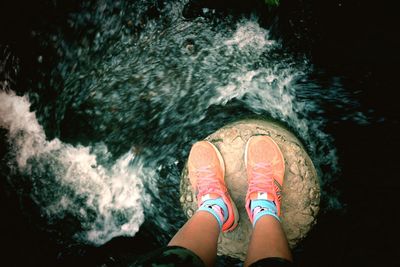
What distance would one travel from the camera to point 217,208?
2.26 m

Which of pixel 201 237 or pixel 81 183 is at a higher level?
pixel 201 237

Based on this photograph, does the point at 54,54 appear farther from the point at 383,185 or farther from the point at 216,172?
the point at 383,185

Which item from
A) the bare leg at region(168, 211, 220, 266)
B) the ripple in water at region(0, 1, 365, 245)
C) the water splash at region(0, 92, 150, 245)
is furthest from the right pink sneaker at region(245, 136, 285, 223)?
the water splash at region(0, 92, 150, 245)

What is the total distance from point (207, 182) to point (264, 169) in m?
0.51

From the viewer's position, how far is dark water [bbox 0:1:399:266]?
2947 mm

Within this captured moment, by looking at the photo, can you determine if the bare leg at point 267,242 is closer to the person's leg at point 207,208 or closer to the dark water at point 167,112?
the person's leg at point 207,208

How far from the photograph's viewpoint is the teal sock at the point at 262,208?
2.13 metres

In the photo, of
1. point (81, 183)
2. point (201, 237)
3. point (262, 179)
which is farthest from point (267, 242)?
point (81, 183)

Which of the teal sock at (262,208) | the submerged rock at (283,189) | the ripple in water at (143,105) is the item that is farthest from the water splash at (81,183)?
the teal sock at (262,208)

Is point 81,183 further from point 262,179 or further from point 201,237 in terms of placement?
point 262,179

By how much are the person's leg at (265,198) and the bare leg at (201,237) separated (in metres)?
0.25

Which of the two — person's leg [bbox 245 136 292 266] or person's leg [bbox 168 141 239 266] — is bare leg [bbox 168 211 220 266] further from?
person's leg [bbox 245 136 292 266]

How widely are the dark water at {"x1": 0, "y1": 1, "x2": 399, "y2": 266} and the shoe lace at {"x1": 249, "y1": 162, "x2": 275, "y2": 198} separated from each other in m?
0.83

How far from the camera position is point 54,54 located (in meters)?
2.89
